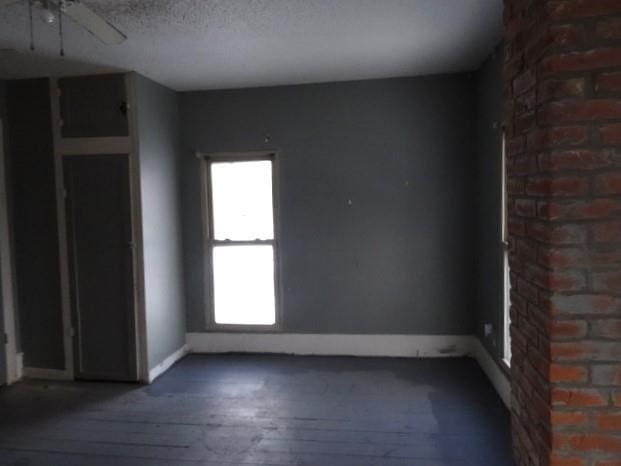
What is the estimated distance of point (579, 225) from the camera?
150cm

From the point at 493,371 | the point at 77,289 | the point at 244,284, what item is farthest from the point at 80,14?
the point at 493,371

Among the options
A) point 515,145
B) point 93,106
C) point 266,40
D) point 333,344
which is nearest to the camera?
point 515,145

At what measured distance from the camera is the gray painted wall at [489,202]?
3482mm

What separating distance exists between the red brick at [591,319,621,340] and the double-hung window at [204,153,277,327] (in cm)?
330

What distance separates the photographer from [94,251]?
3992 mm

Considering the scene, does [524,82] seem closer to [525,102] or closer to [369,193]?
[525,102]

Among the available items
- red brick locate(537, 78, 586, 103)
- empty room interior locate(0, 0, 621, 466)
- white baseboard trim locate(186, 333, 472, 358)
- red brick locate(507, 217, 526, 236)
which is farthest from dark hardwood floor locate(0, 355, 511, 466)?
red brick locate(537, 78, 586, 103)

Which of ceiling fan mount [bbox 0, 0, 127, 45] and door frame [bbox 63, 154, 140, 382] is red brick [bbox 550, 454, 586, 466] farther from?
door frame [bbox 63, 154, 140, 382]

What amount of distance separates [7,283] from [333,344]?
289cm

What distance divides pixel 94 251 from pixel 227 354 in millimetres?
1573

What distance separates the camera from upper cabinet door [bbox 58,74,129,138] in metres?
3.87

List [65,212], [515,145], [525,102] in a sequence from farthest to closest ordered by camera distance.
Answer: [65,212] → [515,145] → [525,102]

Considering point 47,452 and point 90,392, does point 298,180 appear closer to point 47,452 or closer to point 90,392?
point 90,392

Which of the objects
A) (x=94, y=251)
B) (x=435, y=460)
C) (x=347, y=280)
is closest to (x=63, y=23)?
(x=94, y=251)
